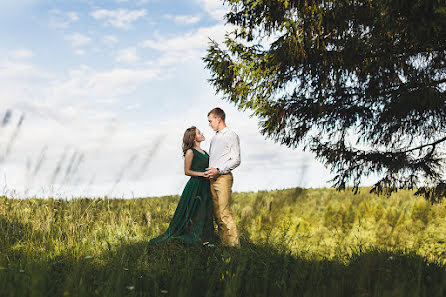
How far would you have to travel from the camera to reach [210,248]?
5.02 meters

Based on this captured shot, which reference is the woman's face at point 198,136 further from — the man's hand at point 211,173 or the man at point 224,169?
the man's hand at point 211,173

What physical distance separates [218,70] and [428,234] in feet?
18.4

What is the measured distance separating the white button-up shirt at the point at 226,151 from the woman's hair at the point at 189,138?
332mm

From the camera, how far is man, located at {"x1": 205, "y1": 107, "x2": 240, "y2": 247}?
512 centimetres

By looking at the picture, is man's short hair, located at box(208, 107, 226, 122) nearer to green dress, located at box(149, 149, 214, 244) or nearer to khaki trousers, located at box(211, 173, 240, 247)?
green dress, located at box(149, 149, 214, 244)

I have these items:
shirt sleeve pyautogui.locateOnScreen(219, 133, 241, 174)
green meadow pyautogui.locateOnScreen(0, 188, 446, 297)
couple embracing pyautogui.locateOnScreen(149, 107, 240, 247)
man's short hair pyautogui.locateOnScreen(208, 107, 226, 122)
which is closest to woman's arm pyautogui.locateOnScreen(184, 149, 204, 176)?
couple embracing pyautogui.locateOnScreen(149, 107, 240, 247)

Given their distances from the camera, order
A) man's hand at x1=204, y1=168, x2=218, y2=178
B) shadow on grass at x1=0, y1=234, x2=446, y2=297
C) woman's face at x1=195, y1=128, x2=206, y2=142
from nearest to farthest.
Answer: shadow on grass at x1=0, y1=234, x2=446, y2=297 → man's hand at x1=204, y1=168, x2=218, y2=178 → woman's face at x1=195, y1=128, x2=206, y2=142

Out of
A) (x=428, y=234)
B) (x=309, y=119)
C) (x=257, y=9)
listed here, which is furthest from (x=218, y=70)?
(x=428, y=234)

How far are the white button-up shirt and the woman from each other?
10.8 inches

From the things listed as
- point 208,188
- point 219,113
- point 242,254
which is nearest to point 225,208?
point 208,188

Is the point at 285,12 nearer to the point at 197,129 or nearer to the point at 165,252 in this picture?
the point at 197,129

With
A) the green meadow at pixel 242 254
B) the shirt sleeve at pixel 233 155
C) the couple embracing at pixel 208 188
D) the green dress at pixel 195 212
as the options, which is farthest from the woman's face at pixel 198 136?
the green meadow at pixel 242 254

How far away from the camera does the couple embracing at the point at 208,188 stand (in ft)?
16.9

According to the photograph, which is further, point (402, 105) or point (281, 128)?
point (281, 128)
